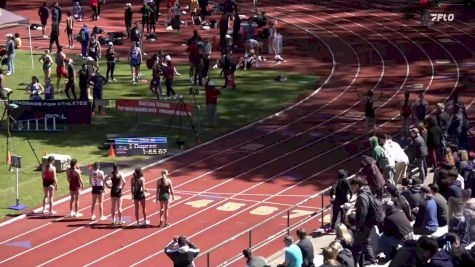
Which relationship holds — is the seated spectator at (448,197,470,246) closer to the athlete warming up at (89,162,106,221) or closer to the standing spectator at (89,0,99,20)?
the athlete warming up at (89,162,106,221)

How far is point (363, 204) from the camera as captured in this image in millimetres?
23484

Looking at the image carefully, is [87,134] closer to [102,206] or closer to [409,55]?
[102,206]

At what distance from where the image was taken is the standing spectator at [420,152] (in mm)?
29578

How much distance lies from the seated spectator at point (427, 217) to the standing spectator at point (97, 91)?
60.1 ft

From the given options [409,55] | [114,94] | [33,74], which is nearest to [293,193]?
[114,94]

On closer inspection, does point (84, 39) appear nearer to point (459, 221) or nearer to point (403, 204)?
point (403, 204)

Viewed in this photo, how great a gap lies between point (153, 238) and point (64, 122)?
10.5 m

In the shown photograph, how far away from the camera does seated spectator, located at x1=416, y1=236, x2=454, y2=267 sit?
A: 19.9 metres

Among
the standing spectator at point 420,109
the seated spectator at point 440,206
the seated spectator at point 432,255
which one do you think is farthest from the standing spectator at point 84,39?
the seated spectator at point 432,255

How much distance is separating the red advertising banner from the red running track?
1.43m

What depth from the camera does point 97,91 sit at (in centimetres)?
4103

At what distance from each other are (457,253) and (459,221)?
346 cm

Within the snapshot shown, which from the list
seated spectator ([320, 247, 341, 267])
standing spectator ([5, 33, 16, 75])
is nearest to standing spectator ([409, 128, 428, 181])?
seated spectator ([320, 247, 341, 267])

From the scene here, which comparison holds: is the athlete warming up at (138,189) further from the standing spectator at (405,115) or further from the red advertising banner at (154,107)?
the standing spectator at (405,115)
